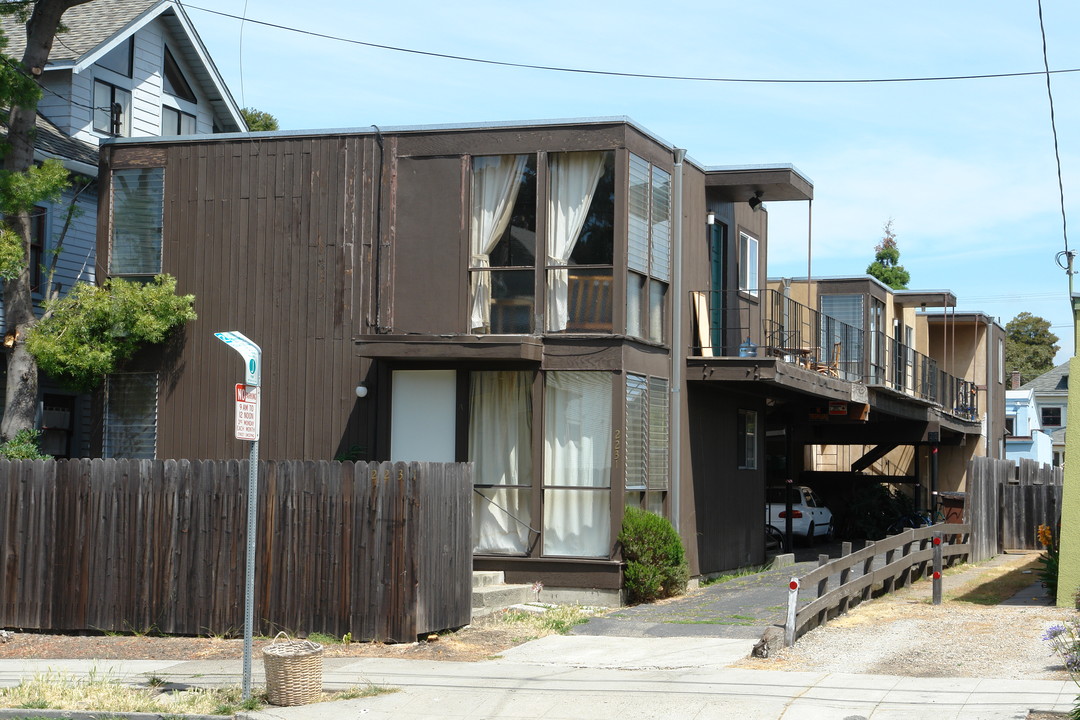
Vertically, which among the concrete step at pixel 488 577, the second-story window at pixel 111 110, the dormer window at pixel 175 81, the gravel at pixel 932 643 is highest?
A: the dormer window at pixel 175 81

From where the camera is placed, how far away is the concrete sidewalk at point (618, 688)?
985cm

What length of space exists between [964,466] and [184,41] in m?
26.5

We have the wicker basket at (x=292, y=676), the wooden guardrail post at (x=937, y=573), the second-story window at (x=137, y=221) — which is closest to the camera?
the wicker basket at (x=292, y=676)

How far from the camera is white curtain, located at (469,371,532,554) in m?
17.4

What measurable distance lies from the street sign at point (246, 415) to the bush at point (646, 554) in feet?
25.6

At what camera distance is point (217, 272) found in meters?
18.8

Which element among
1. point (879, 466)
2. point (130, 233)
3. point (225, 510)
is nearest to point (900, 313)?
point (879, 466)

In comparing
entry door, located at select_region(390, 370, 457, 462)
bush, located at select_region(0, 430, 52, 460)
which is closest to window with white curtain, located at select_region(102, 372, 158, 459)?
bush, located at select_region(0, 430, 52, 460)

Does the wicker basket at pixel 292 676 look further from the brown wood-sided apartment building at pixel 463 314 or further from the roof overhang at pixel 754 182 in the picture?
the roof overhang at pixel 754 182

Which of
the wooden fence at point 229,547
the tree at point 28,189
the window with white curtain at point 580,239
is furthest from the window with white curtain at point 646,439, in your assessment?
the tree at point 28,189

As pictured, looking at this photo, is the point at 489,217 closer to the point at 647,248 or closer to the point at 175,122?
the point at 647,248

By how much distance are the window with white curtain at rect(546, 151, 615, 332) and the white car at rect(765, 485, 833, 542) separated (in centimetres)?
1221

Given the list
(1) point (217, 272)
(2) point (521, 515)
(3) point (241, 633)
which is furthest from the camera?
(1) point (217, 272)

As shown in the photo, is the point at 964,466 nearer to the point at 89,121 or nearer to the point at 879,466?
the point at 879,466
